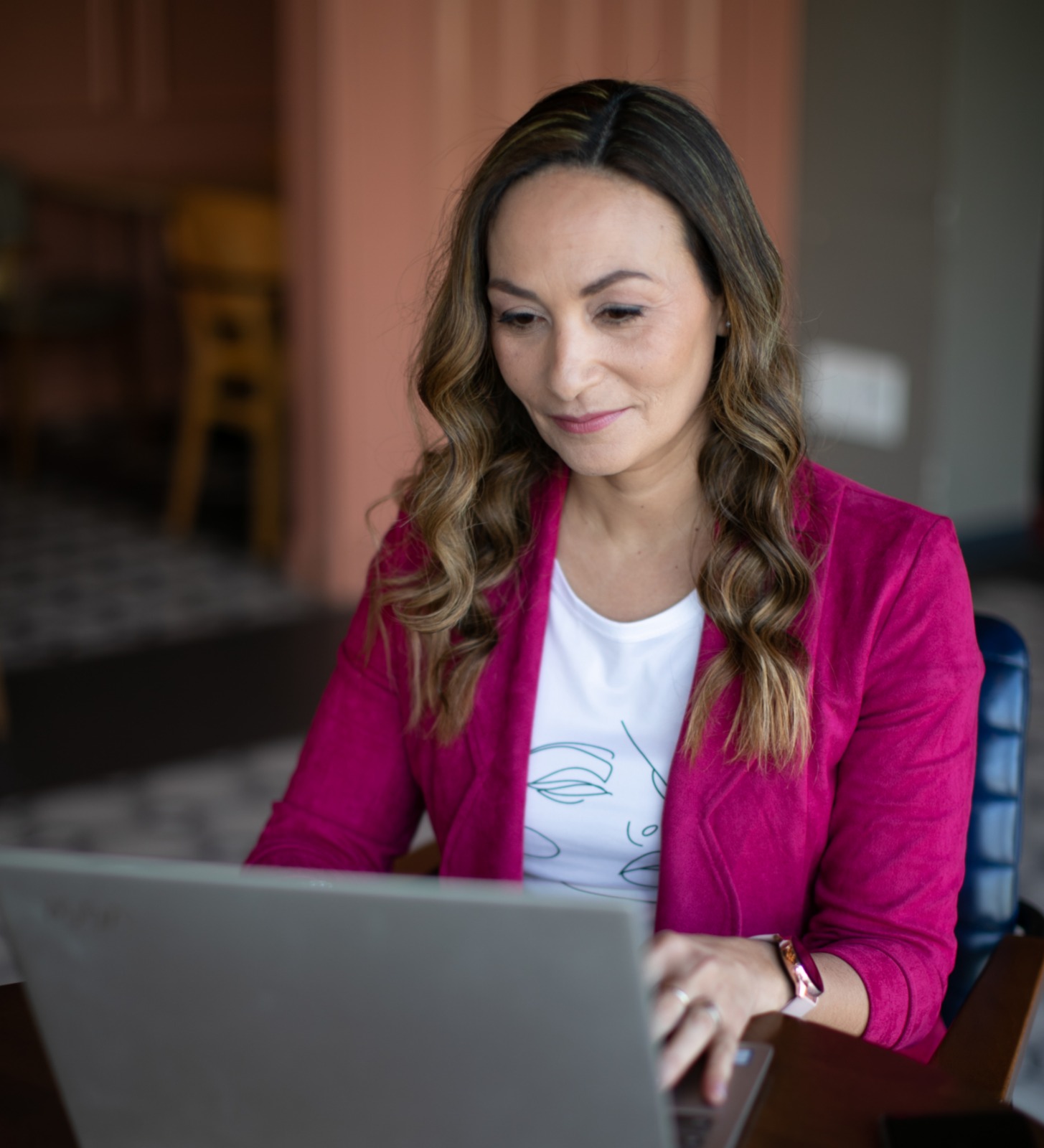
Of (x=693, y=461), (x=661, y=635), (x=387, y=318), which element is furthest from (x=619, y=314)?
(x=387, y=318)

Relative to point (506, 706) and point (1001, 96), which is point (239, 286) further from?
point (506, 706)

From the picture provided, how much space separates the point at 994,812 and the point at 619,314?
631 mm

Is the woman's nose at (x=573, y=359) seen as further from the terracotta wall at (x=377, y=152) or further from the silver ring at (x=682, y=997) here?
the terracotta wall at (x=377, y=152)

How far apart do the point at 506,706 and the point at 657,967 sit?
0.43 m

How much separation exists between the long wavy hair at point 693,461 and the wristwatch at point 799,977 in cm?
19

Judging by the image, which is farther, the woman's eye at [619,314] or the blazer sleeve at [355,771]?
the blazer sleeve at [355,771]

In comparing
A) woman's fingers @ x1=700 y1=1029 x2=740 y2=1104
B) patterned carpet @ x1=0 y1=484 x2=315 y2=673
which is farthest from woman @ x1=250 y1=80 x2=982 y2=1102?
patterned carpet @ x1=0 y1=484 x2=315 y2=673

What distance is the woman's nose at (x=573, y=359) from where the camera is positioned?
1.21 metres

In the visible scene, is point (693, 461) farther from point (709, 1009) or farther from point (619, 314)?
point (709, 1009)

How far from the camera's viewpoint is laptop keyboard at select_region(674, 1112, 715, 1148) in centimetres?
84

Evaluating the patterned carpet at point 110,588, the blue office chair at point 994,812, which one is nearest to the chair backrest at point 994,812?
the blue office chair at point 994,812

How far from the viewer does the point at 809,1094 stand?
901 mm

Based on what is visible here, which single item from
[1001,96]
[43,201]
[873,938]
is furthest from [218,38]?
[873,938]

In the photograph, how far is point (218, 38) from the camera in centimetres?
581
